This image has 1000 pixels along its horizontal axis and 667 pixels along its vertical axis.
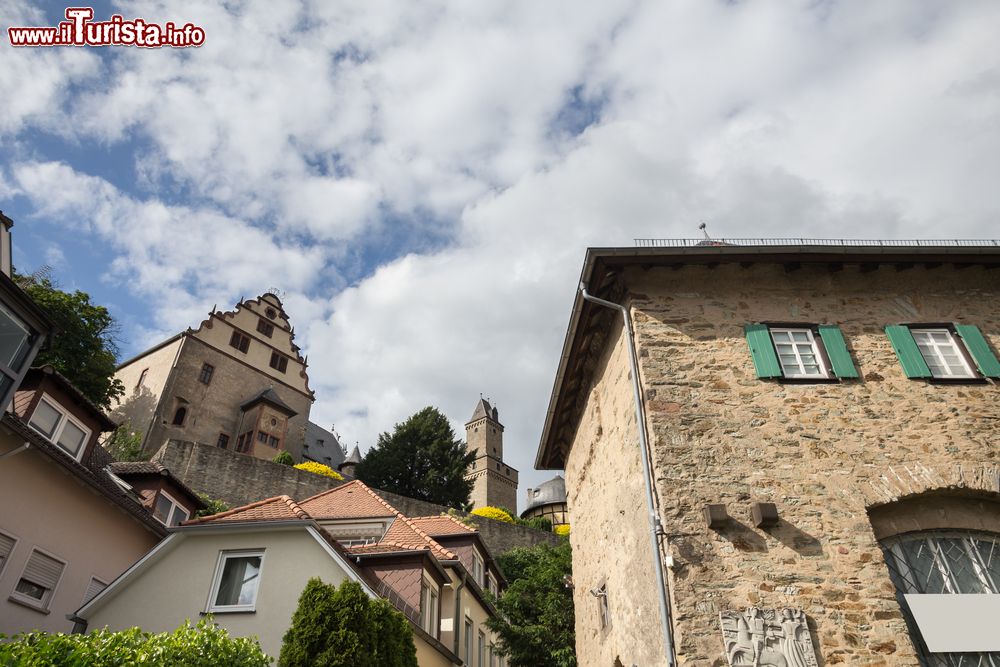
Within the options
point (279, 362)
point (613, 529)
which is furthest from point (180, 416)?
point (613, 529)

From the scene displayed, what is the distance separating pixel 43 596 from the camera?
39.0ft

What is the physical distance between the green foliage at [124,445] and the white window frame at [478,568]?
17.3m

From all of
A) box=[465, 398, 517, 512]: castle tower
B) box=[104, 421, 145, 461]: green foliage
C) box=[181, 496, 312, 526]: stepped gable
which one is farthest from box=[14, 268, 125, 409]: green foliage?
box=[465, 398, 517, 512]: castle tower

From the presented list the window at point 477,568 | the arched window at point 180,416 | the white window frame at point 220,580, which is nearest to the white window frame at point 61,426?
the white window frame at point 220,580

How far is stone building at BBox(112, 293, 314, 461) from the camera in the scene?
35.0 metres

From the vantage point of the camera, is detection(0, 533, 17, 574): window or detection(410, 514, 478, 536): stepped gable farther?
detection(410, 514, 478, 536): stepped gable

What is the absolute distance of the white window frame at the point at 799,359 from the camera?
28.7 ft

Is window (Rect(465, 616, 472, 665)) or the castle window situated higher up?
the castle window

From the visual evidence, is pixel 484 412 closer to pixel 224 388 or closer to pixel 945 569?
pixel 224 388

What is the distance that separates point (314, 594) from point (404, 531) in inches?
263

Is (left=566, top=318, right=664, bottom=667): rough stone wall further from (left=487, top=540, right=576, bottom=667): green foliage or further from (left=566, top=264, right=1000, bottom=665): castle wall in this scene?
(left=487, top=540, right=576, bottom=667): green foliage

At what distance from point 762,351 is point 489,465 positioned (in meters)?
62.3

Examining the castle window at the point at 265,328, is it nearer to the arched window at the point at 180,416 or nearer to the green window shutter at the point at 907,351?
the arched window at the point at 180,416

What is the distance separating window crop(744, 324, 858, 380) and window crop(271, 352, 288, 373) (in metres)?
37.8
